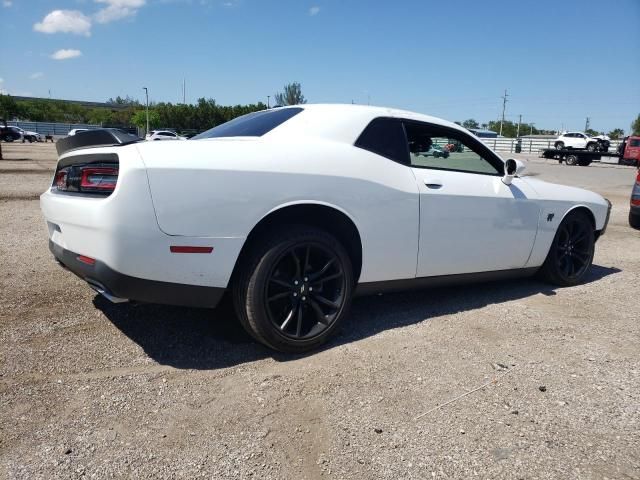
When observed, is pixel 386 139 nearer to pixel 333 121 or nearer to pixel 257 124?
pixel 333 121

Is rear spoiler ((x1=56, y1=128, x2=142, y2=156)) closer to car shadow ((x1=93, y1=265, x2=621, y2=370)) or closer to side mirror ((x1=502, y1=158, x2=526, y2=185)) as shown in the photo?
car shadow ((x1=93, y1=265, x2=621, y2=370))

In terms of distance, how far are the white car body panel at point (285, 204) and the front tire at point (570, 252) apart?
2.29 feet

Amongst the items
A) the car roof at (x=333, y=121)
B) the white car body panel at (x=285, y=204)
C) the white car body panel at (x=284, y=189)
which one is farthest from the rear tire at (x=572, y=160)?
the white car body panel at (x=284, y=189)

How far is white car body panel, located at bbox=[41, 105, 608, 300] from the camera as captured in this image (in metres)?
2.51

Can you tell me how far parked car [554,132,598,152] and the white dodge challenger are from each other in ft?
131

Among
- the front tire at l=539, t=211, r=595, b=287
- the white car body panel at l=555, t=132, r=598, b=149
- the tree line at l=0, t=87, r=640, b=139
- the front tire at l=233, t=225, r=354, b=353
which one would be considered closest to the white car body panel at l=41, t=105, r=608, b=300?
the front tire at l=233, t=225, r=354, b=353

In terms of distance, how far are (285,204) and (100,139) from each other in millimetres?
1165

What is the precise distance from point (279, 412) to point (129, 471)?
0.73 m

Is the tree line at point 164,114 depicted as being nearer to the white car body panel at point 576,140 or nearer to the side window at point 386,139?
the white car body panel at point 576,140

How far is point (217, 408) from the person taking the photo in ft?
7.97

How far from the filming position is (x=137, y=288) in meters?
2.57

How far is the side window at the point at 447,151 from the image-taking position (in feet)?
11.7

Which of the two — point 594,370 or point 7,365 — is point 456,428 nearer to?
point 594,370

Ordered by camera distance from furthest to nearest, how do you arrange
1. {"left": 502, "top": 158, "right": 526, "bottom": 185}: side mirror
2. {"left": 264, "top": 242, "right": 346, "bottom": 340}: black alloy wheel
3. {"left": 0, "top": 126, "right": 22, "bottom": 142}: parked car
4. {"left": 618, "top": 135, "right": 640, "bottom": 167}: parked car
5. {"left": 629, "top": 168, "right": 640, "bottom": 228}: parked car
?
{"left": 0, "top": 126, "right": 22, "bottom": 142}: parked car → {"left": 618, "top": 135, "right": 640, "bottom": 167}: parked car → {"left": 629, "top": 168, "right": 640, "bottom": 228}: parked car → {"left": 502, "top": 158, "right": 526, "bottom": 185}: side mirror → {"left": 264, "top": 242, "right": 346, "bottom": 340}: black alloy wheel
